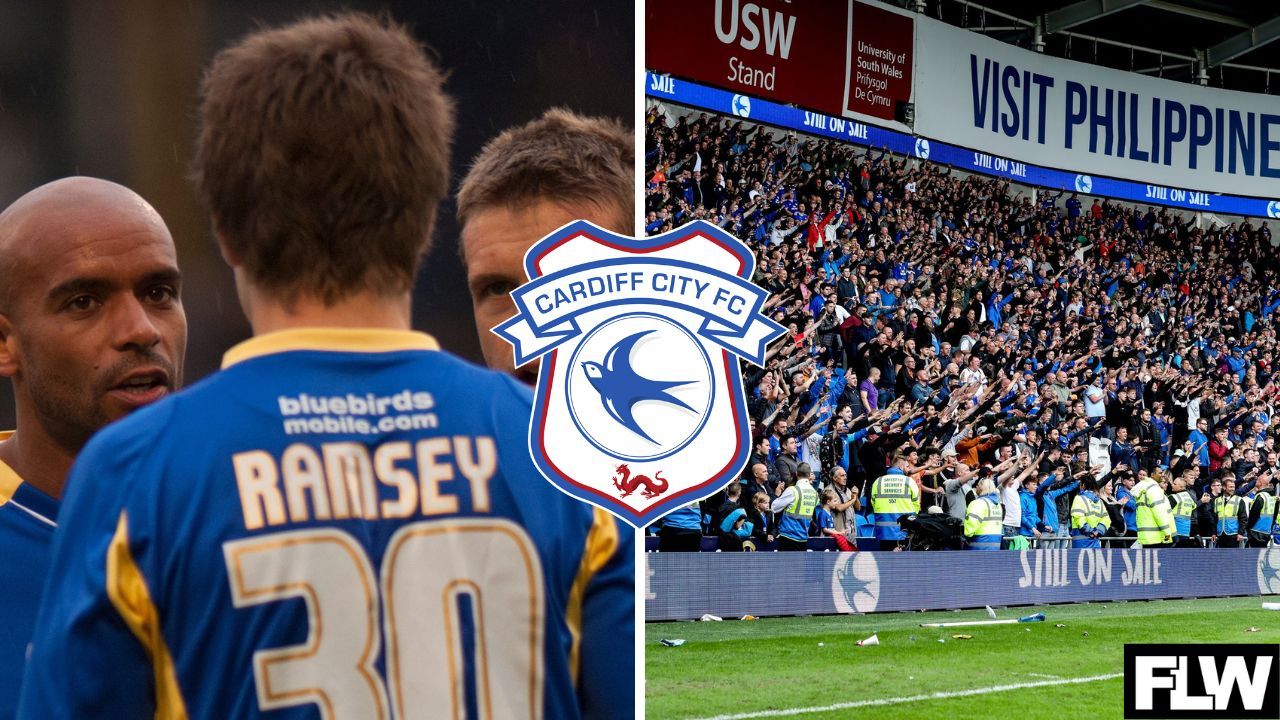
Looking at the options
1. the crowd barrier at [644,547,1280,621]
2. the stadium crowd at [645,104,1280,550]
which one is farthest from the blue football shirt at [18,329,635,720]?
the stadium crowd at [645,104,1280,550]

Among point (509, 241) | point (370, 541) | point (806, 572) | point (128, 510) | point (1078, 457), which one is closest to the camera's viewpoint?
point (128, 510)

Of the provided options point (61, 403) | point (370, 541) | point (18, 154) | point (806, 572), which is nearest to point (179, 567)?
point (370, 541)

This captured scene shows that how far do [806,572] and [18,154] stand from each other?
8.61 meters

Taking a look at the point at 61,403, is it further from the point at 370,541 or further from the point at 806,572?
the point at 806,572

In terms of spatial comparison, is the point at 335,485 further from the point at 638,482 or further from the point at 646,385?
the point at 646,385

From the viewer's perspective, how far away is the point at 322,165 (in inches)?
102

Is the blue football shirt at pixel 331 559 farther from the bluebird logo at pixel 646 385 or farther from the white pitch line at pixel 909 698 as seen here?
the white pitch line at pixel 909 698

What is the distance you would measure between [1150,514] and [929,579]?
4.96 m

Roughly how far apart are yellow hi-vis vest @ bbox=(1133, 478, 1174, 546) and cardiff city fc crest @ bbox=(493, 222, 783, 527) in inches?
534

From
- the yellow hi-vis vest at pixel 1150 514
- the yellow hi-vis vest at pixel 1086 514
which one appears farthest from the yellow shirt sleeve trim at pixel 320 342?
the yellow hi-vis vest at pixel 1150 514

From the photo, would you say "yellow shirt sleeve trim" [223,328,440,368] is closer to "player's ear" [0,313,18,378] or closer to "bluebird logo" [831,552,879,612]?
"player's ear" [0,313,18,378]

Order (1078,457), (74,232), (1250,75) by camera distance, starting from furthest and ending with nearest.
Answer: (1250,75) < (1078,457) < (74,232)

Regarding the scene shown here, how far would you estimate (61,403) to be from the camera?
9.44 feet

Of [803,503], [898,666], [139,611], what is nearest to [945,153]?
[803,503]
